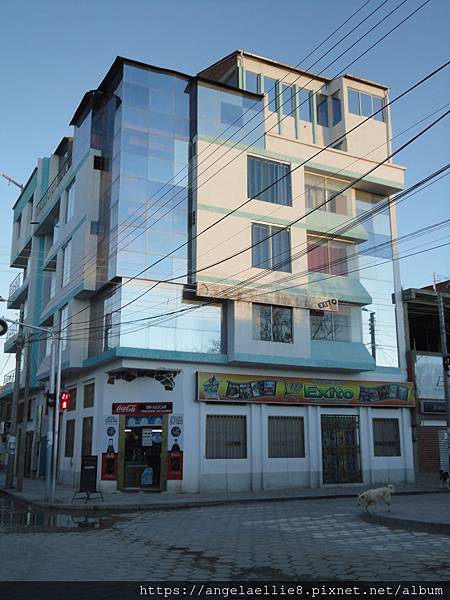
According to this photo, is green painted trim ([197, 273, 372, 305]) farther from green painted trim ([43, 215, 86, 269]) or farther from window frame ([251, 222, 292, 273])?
green painted trim ([43, 215, 86, 269])

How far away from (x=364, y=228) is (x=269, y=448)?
12264 mm

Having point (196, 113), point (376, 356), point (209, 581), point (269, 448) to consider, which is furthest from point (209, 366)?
point (209, 581)

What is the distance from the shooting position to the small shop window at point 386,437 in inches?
1148

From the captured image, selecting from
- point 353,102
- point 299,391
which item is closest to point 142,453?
point 299,391

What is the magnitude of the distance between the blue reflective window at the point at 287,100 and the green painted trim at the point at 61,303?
13.8 metres

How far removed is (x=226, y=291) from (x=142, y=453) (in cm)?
755

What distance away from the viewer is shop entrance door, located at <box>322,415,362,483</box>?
90.7 ft

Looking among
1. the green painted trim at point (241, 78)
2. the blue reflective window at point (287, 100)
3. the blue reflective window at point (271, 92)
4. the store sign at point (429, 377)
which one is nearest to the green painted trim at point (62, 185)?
the green painted trim at point (241, 78)

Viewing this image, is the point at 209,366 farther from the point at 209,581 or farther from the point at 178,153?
the point at 209,581

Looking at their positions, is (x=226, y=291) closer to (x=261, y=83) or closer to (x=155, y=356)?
(x=155, y=356)

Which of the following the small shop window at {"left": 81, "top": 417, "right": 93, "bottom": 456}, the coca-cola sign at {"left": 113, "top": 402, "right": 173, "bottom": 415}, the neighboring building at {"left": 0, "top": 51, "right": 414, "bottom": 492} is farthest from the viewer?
the small shop window at {"left": 81, "top": 417, "right": 93, "bottom": 456}

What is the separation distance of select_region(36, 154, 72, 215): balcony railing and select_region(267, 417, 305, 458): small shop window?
17461 millimetres

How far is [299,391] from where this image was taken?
27.2 metres

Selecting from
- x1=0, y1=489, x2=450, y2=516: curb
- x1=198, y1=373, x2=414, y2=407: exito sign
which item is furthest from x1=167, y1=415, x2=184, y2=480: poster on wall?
x1=0, y1=489, x2=450, y2=516: curb
